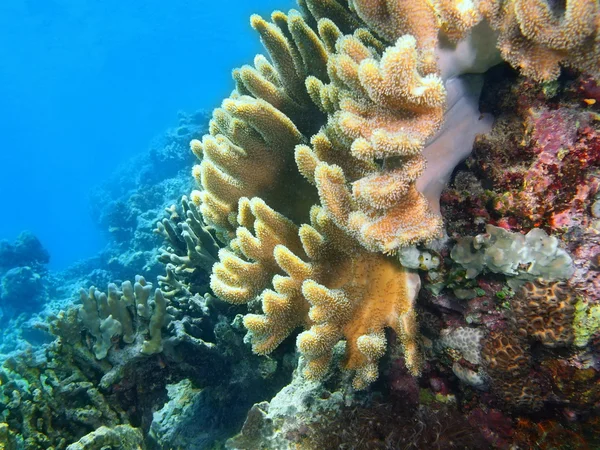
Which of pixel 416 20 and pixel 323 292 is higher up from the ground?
pixel 416 20

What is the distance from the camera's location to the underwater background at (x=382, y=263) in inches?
64.6

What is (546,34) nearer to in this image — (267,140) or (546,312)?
(546,312)

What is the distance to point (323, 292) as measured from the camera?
200 cm

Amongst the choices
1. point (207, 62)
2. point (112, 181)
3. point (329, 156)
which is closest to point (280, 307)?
point (329, 156)

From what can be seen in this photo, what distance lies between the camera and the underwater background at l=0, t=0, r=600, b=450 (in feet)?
5.38

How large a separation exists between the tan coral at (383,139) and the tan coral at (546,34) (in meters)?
0.46

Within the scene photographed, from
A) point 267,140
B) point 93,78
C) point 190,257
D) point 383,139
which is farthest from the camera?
point 93,78

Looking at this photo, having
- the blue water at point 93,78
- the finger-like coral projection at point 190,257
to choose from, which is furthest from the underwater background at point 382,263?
the blue water at point 93,78

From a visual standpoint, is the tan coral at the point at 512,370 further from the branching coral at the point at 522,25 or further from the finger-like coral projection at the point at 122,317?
the finger-like coral projection at the point at 122,317

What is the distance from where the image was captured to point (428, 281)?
2051 mm

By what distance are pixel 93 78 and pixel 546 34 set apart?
4813 inches

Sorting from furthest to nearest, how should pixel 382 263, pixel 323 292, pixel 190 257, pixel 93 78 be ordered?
pixel 93 78, pixel 190 257, pixel 382 263, pixel 323 292

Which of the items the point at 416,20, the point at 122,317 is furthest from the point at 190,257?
the point at 416,20

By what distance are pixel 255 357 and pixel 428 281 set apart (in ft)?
7.57
